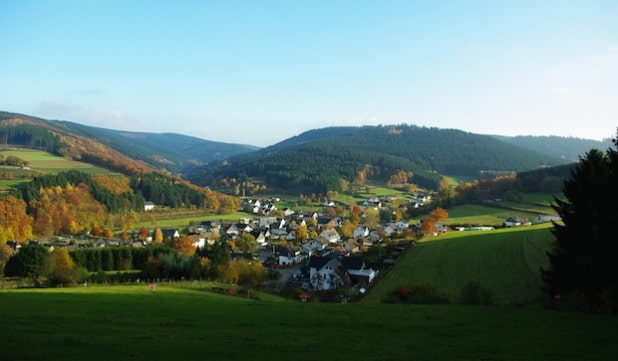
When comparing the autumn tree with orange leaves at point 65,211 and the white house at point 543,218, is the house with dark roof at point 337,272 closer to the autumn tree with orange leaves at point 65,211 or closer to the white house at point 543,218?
the white house at point 543,218

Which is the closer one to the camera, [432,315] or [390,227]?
[432,315]

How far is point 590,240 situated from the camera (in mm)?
23031

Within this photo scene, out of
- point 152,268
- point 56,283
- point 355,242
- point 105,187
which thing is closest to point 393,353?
point 56,283

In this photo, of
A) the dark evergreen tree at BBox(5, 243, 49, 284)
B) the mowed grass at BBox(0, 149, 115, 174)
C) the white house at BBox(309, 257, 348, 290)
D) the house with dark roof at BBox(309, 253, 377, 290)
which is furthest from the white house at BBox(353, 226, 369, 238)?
the mowed grass at BBox(0, 149, 115, 174)

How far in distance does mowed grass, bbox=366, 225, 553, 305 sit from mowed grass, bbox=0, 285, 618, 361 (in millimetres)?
11833

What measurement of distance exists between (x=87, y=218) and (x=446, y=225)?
2660 inches

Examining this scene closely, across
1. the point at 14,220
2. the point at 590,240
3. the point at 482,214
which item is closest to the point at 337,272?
the point at 590,240

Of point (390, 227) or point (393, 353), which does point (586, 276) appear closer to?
point (393, 353)

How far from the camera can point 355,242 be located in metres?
80.8

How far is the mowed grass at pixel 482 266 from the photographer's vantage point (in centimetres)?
3528

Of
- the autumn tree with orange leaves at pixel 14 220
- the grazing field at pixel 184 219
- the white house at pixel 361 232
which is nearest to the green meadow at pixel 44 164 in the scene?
the autumn tree with orange leaves at pixel 14 220

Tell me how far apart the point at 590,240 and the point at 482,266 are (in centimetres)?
2075

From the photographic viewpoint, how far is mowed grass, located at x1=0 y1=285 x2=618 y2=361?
13305mm

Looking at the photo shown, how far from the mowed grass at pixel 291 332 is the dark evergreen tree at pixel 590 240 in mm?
2334
